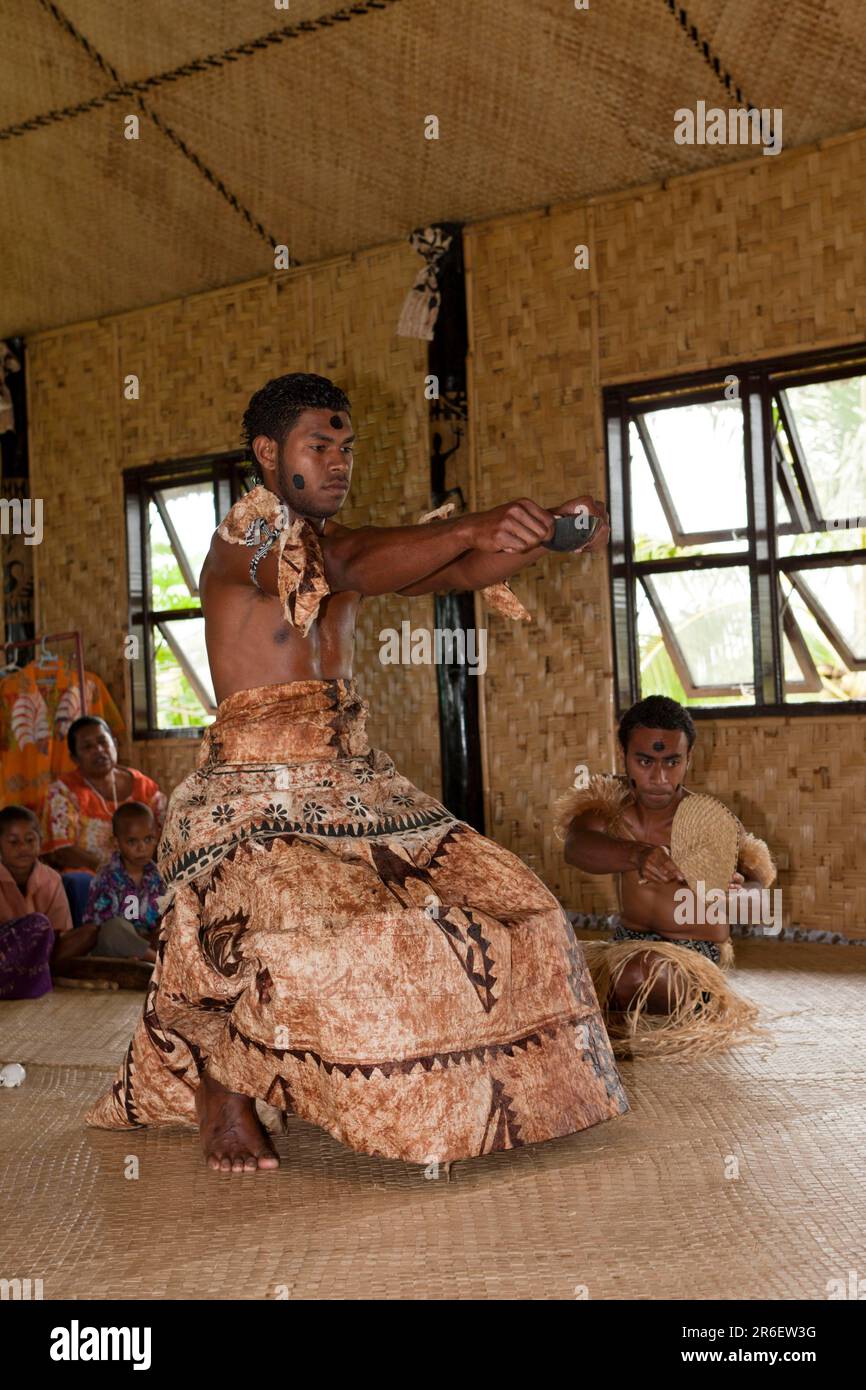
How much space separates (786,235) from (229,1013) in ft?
13.7

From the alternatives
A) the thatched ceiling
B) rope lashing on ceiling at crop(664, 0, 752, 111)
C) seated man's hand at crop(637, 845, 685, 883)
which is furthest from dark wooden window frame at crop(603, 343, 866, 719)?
seated man's hand at crop(637, 845, 685, 883)

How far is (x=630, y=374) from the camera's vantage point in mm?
6223

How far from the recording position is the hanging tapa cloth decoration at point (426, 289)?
21.9 feet

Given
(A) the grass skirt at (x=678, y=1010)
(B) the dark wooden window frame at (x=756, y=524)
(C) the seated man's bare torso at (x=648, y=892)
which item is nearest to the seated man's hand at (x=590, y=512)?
(A) the grass skirt at (x=678, y=1010)

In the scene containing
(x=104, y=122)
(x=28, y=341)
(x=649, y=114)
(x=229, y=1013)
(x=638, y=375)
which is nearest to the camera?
(x=229, y=1013)

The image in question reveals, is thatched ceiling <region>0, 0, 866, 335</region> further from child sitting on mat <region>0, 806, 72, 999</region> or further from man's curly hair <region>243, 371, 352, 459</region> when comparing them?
child sitting on mat <region>0, 806, 72, 999</region>

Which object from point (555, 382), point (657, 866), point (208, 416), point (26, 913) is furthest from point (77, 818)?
point (657, 866)

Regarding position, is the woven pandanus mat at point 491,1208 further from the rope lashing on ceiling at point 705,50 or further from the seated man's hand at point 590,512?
the rope lashing on ceiling at point 705,50

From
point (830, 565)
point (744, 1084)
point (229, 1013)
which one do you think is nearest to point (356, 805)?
point (229, 1013)

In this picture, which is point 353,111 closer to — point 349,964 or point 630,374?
point 630,374

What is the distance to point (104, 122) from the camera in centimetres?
686

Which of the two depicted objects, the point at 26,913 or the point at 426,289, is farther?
the point at 426,289

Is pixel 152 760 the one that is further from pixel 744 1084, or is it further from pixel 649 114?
pixel 744 1084

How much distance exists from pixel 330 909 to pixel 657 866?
159 cm
